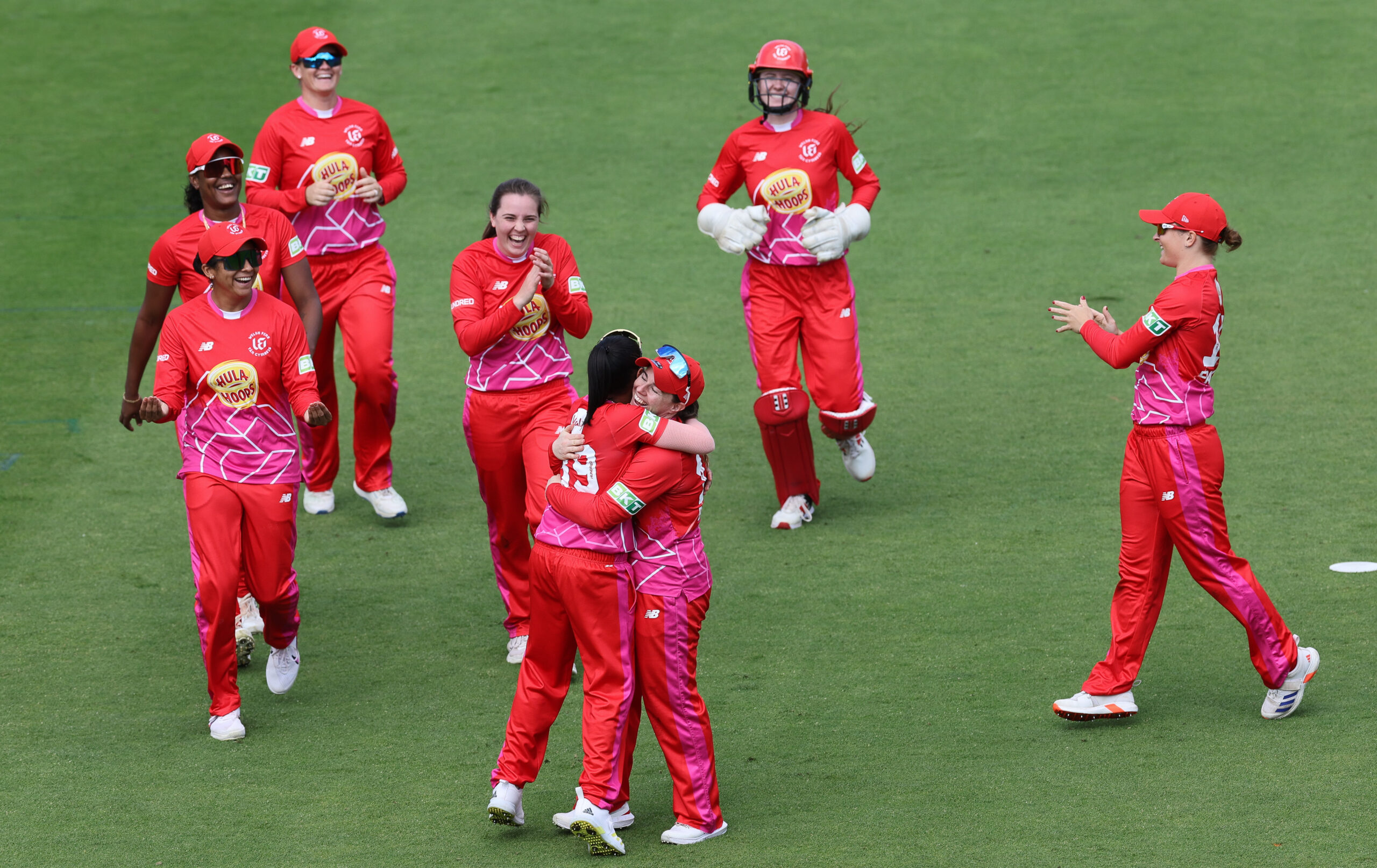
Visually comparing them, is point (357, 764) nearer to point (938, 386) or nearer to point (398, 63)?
point (938, 386)

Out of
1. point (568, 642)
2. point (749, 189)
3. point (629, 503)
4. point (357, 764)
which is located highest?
point (749, 189)

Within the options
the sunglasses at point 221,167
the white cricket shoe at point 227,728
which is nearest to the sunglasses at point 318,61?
the sunglasses at point 221,167

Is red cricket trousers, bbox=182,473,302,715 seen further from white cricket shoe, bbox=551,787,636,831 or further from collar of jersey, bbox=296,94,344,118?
collar of jersey, bbox=296,94,344,118

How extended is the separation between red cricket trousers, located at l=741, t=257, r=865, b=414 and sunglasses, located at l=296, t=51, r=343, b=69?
250cm

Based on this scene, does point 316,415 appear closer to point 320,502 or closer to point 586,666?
point 586,666

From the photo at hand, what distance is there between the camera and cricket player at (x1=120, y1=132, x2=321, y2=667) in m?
6.89

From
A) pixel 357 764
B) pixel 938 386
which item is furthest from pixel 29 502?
pixel 938 386

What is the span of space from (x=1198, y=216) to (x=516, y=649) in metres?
3.41

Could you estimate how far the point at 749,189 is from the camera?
28.6ft

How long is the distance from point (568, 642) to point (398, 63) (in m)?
11.7

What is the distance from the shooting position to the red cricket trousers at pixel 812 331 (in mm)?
8477

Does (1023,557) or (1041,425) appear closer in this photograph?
(1023,557)

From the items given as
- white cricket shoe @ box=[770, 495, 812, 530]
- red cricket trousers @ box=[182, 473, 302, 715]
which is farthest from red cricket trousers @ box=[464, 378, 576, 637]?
white cricket shoe @ box=[770, 495, 812, 530]

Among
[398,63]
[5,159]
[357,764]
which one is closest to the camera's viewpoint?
[357,764]
